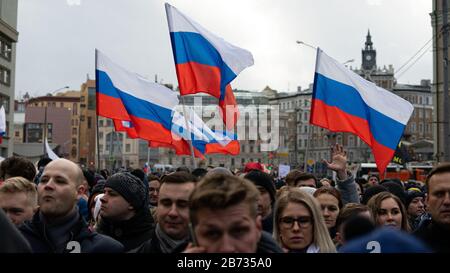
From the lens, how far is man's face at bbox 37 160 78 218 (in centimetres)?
434

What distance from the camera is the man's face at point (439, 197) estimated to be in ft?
12.9

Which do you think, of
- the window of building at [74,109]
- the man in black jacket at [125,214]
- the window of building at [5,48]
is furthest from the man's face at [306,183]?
the window of building at [74,109]

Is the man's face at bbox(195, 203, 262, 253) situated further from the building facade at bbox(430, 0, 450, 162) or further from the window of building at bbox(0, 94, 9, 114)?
the window of building at bbox(0, 94, 9, 114)

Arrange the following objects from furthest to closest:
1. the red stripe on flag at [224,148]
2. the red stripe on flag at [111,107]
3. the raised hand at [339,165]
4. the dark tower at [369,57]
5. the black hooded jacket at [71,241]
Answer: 1. the dark tower at [369,57]
2. the red stripe on flag at [224,148]
3. the red stripe on flag at [111,107]
4. the raised hand at [339,165]
5. the black hooded jacket at [71,241]

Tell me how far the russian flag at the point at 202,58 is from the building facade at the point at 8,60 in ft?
148

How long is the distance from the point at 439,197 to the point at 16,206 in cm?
311

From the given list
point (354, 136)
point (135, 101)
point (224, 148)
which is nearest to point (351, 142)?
point (354, 136)

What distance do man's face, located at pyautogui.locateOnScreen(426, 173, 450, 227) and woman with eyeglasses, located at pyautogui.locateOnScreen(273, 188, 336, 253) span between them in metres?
0.70

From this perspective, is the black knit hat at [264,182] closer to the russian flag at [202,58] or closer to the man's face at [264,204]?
the man's face at [264,204]

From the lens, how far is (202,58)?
35.5 ft

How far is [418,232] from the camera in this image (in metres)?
3.96

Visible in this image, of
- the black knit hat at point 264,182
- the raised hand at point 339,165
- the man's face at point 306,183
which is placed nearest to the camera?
the black knit hat at point 264,182
